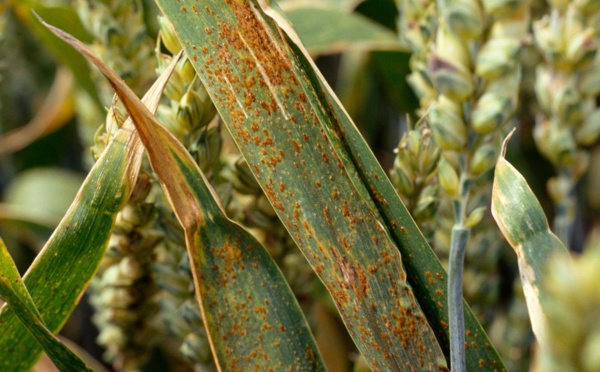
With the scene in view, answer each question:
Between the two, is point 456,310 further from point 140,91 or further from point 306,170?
point 140,91

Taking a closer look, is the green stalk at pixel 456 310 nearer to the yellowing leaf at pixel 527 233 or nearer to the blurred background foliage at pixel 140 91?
the yellowing leaf at pixel 527 233

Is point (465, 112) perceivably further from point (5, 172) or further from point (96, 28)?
point (5, 172)

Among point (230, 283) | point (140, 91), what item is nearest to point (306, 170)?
point (230, 283)

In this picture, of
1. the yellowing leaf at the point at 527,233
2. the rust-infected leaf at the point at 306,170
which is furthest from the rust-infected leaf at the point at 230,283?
the yellowing leaf at the point at 527,233

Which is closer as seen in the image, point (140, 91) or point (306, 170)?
point (306, 170)

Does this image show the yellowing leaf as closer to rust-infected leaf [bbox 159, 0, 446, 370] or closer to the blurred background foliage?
rust-infected leaf [bbox 159, 0, 446, 370]

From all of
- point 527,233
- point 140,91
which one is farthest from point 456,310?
point 140,91

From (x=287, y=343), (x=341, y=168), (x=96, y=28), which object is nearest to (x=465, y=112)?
(x=341, y=168)

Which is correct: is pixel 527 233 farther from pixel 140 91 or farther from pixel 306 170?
pixel 140 91
